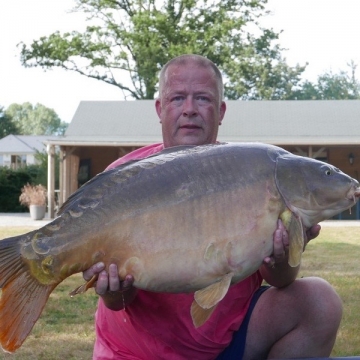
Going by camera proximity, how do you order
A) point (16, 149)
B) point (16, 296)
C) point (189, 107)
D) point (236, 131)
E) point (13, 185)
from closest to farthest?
1. point (16, 296)
2. point (189, 107)
3. point (236, 131)
4. point (13, 185)
5. point (16, 149)

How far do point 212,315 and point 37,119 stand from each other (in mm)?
120658

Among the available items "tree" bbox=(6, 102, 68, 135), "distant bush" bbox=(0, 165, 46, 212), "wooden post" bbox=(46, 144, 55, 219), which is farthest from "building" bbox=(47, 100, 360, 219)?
"tree" bbox=(6, 102, 68, 135)

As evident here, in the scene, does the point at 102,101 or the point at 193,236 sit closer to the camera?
the point at 193,236

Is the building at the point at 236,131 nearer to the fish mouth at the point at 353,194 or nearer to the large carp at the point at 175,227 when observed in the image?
the fish mouth at the point at 353,194

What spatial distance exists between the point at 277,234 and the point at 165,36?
116ft

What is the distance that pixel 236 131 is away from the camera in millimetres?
25656

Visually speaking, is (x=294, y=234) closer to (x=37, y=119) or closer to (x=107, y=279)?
(x=107, y=279)

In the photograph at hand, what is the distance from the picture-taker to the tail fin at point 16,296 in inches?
101

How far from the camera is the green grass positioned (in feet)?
17.5

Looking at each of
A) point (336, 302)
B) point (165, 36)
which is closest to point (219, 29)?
point (165, 36)

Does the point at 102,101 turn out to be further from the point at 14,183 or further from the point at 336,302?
the point at 336,302

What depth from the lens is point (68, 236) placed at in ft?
8.49

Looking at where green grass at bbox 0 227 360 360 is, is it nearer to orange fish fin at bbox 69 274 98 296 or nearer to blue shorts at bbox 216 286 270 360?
blue shorts at bbox 216 286 270 360

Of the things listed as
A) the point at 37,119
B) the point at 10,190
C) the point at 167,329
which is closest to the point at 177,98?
the point at 167,329
